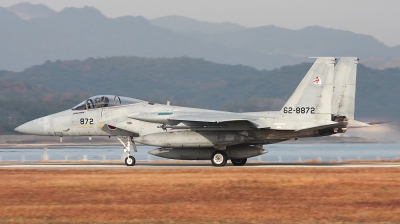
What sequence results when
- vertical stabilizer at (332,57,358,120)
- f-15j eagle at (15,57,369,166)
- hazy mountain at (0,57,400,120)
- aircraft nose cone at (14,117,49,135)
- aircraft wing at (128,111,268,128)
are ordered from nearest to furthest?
1. aircraft wing at (128,111,268,128)
2. f-15j eagle at (15,57,369,166)
3. aircraft nose cone at (14,117,49,135)
4. vertical stabilizer at (332,57,358,120)
5. hazy mountain at (0,57,400,120)

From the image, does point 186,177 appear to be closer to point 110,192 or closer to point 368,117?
point 110,192

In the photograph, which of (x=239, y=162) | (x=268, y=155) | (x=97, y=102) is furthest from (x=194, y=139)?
(x=268, y=155)

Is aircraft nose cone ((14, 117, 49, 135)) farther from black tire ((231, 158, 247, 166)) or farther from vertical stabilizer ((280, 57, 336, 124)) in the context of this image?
vertical stabilizer ((280, 57, 336, 124))

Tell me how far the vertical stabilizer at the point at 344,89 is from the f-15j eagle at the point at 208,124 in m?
1.00

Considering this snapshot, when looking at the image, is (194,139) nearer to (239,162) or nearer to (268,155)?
(239,162)

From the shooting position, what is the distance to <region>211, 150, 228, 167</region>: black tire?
26594 mm

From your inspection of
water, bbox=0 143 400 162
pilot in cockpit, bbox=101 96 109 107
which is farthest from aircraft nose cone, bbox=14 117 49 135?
water, bbox=0 143 400 162

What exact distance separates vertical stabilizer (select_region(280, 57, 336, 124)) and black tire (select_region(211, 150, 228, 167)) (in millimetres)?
2938

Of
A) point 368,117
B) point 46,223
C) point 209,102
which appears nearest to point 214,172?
point 46,223

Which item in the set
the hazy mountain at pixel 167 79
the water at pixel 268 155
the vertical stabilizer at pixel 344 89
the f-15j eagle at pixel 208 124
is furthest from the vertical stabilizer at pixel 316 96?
the hazy mountain at pixel 167 79

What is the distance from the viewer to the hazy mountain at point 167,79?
116625 millimetres

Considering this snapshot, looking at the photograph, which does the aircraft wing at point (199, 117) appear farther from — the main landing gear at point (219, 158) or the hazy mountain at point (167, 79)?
the hazy mountain at point (167, 79)

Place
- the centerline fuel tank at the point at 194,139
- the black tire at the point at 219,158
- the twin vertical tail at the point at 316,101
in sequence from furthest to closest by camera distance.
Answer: the black tire at the point at 219,158 < the centerline fuel tank at the point at 194,139 < the twin vertical tail at the point at 316,101

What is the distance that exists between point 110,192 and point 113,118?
1122cm
